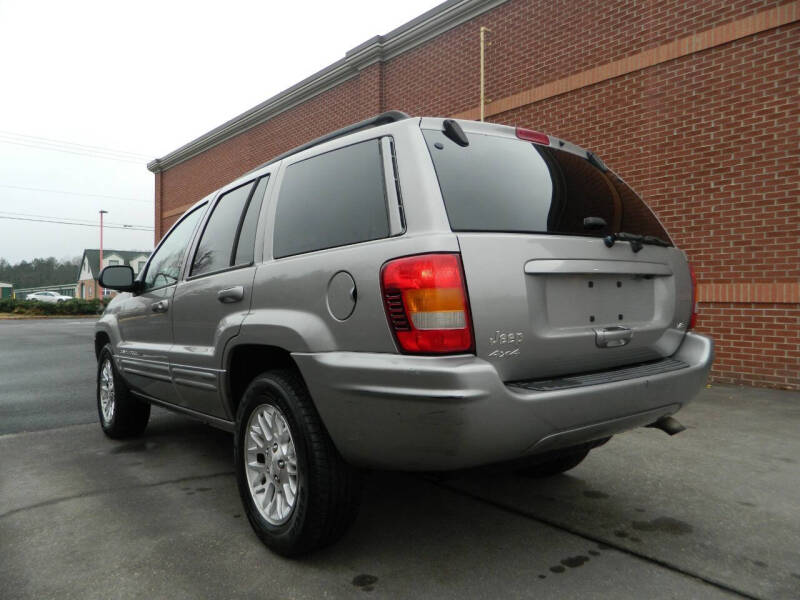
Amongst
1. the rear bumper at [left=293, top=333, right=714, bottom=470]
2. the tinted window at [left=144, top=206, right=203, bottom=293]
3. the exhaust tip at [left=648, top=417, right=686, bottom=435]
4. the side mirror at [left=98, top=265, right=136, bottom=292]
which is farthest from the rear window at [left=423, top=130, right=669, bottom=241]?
the side mirror at [left=98, top=265, right=136, bottom=292]

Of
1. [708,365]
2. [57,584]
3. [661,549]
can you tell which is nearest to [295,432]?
[57,584]

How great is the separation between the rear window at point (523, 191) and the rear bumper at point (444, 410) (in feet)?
1.90

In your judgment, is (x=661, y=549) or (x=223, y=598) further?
(x=661, y=549)

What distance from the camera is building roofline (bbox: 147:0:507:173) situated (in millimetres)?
10234

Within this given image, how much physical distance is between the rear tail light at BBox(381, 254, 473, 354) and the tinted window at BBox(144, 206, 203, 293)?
2223 mm

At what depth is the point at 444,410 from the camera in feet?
6.86

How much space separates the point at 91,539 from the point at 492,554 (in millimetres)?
1847

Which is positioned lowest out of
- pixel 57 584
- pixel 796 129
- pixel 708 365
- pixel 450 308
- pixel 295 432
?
pixel 57 584

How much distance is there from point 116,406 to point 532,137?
A: 3.72 metres

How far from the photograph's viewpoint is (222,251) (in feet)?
11.6

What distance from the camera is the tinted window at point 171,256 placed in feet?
13.3

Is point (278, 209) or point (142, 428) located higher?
point (278, 209)

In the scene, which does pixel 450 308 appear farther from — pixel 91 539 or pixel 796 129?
pixel 796 129

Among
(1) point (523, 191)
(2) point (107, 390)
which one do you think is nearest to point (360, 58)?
(2) point (107, 390)
